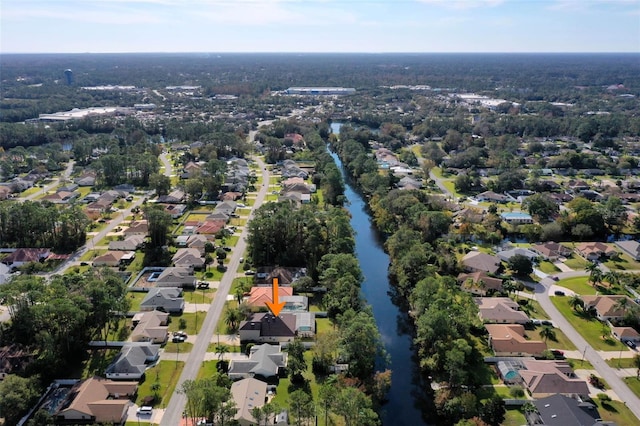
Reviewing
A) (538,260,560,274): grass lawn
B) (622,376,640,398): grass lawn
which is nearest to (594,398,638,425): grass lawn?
(622,376,640,398): grass lawn

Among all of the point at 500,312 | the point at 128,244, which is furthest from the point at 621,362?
the point at 128,244

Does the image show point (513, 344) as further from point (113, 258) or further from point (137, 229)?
point (137, 229)

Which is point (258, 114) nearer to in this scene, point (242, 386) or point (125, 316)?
point (125, 316)

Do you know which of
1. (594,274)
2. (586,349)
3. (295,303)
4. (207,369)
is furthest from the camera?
(594,274)

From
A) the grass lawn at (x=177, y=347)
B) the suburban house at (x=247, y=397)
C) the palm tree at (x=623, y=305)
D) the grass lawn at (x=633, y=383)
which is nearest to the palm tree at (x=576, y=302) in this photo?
the palm tree at (x=623, y=305)

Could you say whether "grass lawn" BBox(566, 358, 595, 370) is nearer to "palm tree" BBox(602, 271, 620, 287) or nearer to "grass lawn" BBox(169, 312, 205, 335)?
"palm tree" BBox(602, 271, 620, 287)

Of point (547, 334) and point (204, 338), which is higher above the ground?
point (547, 334)
